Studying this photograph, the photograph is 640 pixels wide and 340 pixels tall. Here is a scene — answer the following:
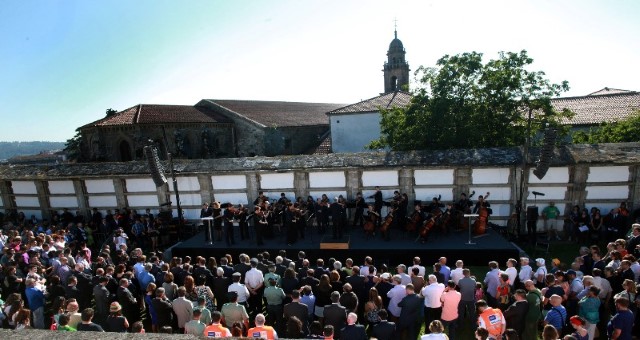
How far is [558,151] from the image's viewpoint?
13.8 metres

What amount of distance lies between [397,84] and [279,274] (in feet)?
138

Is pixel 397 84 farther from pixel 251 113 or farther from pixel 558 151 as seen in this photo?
pixel 558 151

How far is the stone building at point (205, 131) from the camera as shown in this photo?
97.2ft

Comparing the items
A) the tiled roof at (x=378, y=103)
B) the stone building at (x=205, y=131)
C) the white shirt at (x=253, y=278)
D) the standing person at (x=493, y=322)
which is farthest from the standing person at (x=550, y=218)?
the stone building at (x=205, y=131)

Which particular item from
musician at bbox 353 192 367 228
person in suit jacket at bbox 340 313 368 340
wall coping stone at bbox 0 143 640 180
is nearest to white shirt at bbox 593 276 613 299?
person in suit jacket at bbox 340 313 368 340

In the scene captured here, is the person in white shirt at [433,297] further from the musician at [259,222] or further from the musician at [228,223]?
the musician at [228,223]

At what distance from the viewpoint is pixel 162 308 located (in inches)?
314

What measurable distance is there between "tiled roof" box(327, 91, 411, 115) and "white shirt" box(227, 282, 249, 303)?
26.1m

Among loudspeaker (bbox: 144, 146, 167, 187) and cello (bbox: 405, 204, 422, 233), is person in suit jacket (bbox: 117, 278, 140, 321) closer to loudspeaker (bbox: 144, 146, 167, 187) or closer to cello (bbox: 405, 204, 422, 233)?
loudspeaker (bbox: 144, 146, 167, 187)

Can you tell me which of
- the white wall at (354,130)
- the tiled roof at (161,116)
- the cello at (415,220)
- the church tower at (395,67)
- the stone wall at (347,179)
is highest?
the church tower at (395,67)

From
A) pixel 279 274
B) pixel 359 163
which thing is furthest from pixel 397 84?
pixel 279 274

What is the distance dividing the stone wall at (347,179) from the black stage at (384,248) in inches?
70.7

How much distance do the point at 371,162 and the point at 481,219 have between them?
165 inches

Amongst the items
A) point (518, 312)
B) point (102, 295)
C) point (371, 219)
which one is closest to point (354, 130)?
point (371, 219)
